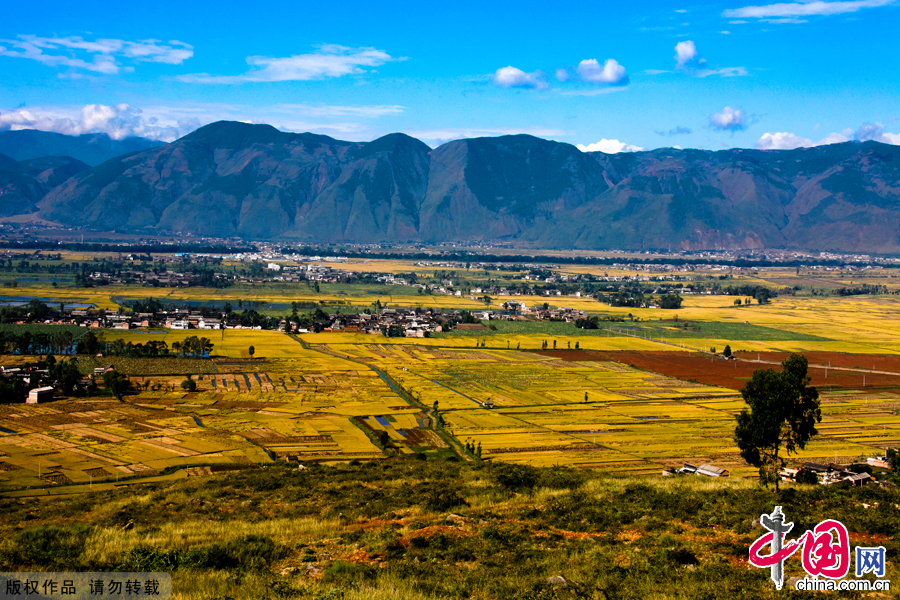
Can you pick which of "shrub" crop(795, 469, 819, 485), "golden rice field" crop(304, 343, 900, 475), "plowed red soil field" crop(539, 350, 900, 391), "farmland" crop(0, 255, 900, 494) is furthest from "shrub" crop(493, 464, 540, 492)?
"plowed red soil field" crop(539, 350, 900, 391)

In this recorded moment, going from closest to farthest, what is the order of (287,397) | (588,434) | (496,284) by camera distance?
(588,434) → (287,397) → (496,284)

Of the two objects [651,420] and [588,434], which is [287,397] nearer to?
[588,434]

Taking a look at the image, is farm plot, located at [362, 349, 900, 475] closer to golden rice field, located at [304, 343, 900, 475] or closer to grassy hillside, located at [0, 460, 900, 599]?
golden rice field, located at [304, 343, 900, 475]

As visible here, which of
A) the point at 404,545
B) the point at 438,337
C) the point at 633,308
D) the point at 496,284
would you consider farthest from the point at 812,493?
the point at 496,284

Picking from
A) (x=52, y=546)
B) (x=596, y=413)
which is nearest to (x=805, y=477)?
(x=596, y=413)

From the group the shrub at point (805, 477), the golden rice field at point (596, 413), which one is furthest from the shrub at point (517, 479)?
the golden rice field at point (596, 413)

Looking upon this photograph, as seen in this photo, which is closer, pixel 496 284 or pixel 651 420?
pixel 651 420
